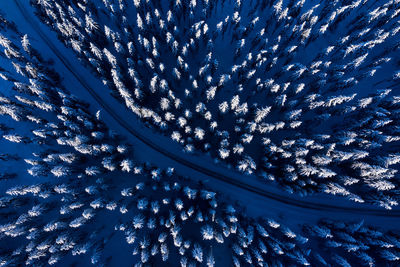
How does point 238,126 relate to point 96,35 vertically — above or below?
below

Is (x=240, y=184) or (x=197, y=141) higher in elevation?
(x=197, y=141)

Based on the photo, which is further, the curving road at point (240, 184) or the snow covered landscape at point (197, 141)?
the curving road at point (240, 184)

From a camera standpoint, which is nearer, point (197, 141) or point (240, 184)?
point (197, 141)

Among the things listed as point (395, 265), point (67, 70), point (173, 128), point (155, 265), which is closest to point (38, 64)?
point (67, 70)

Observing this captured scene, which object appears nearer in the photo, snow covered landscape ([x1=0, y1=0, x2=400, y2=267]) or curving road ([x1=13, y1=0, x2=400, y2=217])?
snow covered landscape ([x1=0, y1=0, x2=400, y2=267])

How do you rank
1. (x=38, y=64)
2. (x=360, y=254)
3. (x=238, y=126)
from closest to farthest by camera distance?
(x=360, y=254), (x=238, y=126), (x=38, y=64)

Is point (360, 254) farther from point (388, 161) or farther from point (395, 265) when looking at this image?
point (388, 161)

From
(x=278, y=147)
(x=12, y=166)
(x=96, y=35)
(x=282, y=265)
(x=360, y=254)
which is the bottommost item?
(x=282, y=265)

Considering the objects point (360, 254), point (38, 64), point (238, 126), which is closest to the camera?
point (360, 254)
